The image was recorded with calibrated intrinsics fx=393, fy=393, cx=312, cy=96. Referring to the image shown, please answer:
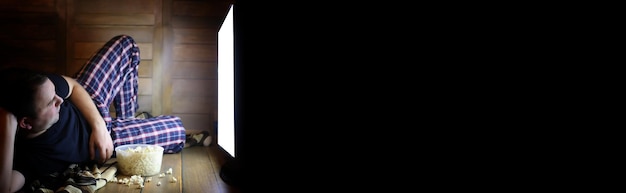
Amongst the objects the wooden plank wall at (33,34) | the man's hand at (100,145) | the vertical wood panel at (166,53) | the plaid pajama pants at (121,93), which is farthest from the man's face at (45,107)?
the wooden plank wall at (33,34)

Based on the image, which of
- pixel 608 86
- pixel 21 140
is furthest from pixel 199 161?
pixel 608 86

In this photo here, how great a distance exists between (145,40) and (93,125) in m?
1.17

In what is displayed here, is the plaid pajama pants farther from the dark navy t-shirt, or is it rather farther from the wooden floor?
the dark navy t-shirt

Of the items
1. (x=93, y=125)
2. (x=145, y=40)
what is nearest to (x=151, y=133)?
(x=93, y=125)

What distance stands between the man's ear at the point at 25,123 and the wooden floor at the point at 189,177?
1.00 ft

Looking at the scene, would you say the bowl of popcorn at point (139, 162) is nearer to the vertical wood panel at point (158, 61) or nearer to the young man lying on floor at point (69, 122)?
the young man lying on floor at point (69, 122)

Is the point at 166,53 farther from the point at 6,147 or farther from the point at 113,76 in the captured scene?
the point at 6,147

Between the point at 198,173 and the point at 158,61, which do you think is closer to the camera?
the point at 198,173

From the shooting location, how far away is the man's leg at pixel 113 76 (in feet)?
6.11

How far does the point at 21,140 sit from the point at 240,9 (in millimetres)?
943

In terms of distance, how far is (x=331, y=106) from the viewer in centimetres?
67

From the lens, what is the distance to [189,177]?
1.49 m

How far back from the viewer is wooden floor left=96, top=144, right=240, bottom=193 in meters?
1.30

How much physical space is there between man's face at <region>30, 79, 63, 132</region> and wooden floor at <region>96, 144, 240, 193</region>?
0.29 meters
